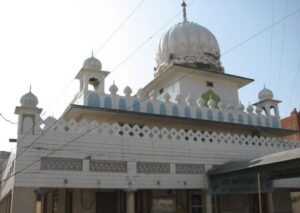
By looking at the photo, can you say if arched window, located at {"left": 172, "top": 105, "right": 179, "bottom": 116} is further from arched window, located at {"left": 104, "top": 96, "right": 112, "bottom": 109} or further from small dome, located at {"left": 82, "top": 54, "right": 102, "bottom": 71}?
small dome, located at {"left": 82, "top": 54, "right": 102, "bottom": 71}

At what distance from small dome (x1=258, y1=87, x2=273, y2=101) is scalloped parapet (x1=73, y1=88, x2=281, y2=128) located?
58.9 inches

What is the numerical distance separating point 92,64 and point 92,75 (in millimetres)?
584

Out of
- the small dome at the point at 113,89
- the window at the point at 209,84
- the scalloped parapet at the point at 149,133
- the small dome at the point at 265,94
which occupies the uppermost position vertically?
the window at the point at 209,84

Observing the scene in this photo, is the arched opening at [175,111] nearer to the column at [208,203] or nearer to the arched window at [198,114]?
the arched window at [198,114]

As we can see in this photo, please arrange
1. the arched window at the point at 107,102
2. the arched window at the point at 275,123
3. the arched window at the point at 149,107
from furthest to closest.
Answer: the arched window at the point at 275,123 → the arched window at the point at 149,107 → the arched window at the point at 107,102

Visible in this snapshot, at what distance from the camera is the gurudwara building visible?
451 inches

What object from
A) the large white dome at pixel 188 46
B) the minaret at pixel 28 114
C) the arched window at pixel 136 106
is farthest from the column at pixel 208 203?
the large white dome at pixel 188 46

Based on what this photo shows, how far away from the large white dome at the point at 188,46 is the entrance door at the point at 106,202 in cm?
1003

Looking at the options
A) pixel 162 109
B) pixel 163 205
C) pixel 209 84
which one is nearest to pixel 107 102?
pixel 162 109

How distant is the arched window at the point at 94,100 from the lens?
15.4m

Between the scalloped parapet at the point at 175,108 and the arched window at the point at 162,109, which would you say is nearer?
the scalloped parapet at the point at 175,108

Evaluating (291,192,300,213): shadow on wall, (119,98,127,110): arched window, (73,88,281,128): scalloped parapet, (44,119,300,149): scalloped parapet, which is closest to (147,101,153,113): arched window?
Result: (73,88,281,128): scalloped parapet

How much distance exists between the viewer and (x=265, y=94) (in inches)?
830

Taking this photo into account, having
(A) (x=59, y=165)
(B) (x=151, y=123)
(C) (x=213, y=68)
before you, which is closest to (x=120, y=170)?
(A) (x=59, y=165)
